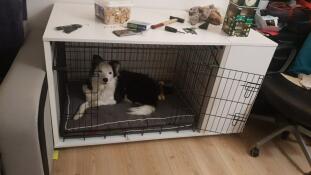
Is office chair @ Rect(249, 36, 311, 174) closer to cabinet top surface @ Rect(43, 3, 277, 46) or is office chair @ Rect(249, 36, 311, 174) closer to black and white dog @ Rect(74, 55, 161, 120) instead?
cabinet top surface @ Rect(43, 3, 277, 46)

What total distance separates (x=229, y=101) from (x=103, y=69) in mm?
840

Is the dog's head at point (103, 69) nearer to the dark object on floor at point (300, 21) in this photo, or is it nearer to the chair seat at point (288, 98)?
the chair seat at point (288, 98)

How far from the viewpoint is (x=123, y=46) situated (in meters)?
1.99

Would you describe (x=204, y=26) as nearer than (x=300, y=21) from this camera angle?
Yes

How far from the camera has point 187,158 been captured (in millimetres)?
1751

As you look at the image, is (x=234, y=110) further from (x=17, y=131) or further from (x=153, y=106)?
(x=17, y=131)

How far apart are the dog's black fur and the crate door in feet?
1.29

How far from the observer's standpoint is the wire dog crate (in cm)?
171

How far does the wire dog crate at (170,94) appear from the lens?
171 centimetres

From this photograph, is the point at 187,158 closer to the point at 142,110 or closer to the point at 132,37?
the point at 142,110

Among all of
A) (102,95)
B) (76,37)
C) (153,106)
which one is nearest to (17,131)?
(76,37)

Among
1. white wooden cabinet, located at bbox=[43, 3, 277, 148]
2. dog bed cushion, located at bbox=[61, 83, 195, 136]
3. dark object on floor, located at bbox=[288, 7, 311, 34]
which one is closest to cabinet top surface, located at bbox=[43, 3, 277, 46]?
white wooden cabinet, located at bbox=[43, 3, 277, 148]

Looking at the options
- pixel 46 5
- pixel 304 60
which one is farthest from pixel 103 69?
pixel 304 60

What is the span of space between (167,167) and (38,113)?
2.82 feet
